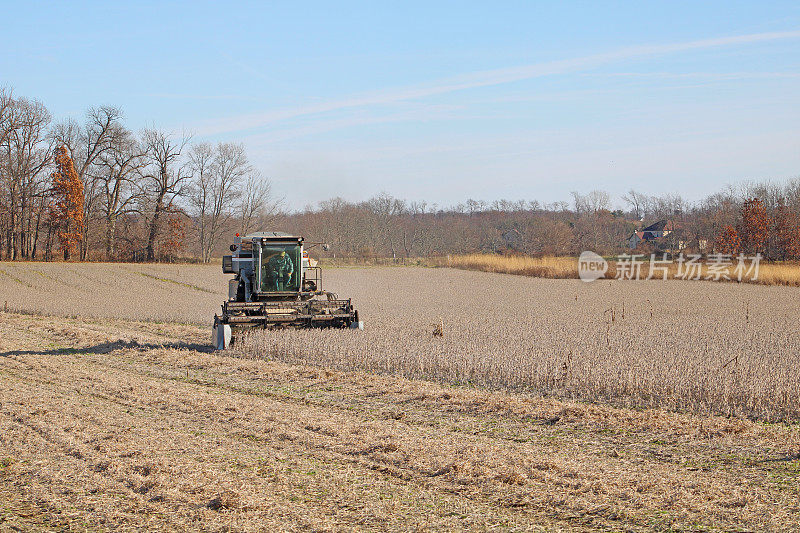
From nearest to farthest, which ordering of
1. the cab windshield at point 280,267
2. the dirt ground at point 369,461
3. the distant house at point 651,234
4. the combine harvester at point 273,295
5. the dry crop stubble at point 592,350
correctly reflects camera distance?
1. the dirt ground at point 369,461
2. the dry crop stubble at point 592,350
3. the combine harvester at point 273,295
4. the cab windshield at point 280,267
5. the distant house at point 651,234

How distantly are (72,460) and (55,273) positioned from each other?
118ft

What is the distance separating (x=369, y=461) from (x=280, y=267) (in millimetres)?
9825

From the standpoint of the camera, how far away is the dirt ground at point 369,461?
524 cm

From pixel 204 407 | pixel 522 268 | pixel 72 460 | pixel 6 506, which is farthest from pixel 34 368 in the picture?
pixel 522 268

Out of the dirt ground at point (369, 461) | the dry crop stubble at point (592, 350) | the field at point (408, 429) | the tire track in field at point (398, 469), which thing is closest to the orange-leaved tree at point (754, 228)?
the dry crop stubble at point (592, 350)

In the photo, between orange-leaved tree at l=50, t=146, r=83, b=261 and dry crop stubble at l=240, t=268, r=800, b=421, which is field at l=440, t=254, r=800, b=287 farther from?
orange-leaved tree at l=50, t=146, r=83, b=261

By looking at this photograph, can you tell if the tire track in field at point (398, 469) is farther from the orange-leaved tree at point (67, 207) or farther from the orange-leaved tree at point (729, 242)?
the orange-leaved tree at point (729, 242)

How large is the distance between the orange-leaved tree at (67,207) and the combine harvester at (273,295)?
1582 inches

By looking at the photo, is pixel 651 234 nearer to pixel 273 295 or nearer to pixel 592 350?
pixel 273 295

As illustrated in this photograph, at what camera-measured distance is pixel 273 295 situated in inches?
621

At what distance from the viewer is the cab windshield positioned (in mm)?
15859

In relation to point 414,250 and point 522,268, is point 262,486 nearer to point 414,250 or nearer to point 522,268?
point 522,268

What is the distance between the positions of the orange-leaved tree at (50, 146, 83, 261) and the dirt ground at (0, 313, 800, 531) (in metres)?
45.2

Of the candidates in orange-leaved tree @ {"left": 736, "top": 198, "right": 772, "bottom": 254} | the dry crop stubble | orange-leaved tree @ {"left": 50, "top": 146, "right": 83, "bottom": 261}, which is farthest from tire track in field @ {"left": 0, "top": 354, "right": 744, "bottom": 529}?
orange-leaved tree @ {"left": 736, "top": 198, "right": 772, "bottom": 254}
